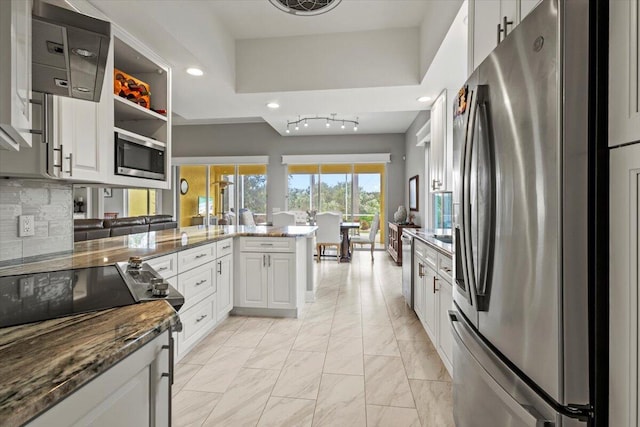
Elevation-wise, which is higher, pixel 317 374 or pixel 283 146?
pixel 283 146

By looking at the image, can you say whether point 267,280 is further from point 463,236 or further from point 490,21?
point 490,21

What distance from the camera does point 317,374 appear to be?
2.27 metres

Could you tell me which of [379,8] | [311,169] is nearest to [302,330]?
[379,8]

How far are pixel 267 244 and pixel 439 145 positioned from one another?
2.28 m

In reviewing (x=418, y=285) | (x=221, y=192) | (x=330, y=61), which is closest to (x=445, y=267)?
(x=418, y=285)

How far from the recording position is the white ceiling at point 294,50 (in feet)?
8.84

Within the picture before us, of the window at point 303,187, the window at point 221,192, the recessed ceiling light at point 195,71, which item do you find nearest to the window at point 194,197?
the window at point 221,192

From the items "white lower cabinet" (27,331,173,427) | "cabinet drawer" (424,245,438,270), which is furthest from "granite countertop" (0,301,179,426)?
"cabinet drawer" (424,245,438,270)

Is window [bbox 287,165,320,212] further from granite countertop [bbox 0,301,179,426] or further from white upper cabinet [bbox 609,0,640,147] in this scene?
white upper cabinet [bbox 609,0,640,147]

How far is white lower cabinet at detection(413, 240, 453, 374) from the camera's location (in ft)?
7.07

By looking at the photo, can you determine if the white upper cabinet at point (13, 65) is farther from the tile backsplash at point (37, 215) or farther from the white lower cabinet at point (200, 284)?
the white lower cabinet at point (200, 284)

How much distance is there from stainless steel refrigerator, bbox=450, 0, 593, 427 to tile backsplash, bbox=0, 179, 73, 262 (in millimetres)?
2244

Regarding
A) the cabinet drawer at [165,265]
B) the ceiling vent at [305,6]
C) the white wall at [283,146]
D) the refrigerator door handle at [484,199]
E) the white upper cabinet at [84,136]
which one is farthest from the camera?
the white wall at [283,146]

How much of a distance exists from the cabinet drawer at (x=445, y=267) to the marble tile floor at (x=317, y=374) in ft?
2.30
